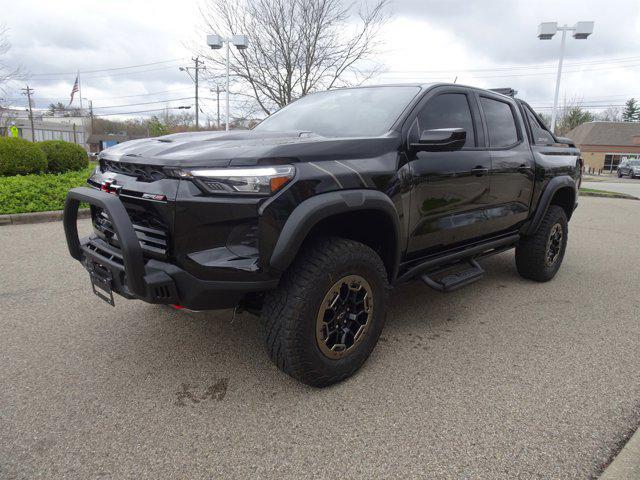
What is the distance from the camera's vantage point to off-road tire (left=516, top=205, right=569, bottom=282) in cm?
455

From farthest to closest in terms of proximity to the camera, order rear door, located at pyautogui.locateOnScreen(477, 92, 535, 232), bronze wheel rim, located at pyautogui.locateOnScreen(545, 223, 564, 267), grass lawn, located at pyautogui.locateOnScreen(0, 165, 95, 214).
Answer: grass lawn, located at pyautogui.locateOnScreen(0, 165, 95, 214), bronze wheel rim, located at pyautogui.locateOnScreen(545, 223, 564, 267), rear door, located at pyautogui.locateOnScreen(477, 92, 535, 232)

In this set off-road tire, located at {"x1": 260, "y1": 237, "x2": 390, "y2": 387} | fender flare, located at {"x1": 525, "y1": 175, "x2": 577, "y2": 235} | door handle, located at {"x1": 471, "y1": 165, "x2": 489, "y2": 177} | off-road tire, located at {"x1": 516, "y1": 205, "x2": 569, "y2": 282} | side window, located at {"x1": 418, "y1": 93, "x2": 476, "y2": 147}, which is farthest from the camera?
off-road tire, located at {"x1": 516, "y1": 205, "x2": 569, "y2": 282}

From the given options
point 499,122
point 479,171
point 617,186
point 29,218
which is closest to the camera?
point 479,171

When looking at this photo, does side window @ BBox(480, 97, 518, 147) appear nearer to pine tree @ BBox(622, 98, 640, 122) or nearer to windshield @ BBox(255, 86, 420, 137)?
windshield @ BBox(255, 86, 420, 137)

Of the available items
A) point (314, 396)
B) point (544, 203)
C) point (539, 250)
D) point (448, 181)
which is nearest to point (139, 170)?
point (314, 396)

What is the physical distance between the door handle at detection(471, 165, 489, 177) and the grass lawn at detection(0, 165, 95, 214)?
717cm

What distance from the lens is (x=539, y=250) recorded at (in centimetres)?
458

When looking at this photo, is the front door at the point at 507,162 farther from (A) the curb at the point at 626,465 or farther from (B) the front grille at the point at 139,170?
(B) the front grille at the point at 139,170

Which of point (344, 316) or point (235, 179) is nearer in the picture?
point (235, 179)

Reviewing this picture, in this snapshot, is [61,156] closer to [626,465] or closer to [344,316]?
[344,316]

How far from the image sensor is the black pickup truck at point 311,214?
2.22m

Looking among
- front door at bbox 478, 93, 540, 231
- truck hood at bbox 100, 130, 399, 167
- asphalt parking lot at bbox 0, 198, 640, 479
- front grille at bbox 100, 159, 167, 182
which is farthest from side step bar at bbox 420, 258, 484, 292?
front grille at bbox 100, 159, 167, 182

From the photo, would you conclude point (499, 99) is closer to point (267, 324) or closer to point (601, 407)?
point (601, 407)

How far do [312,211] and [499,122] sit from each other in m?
2.50
